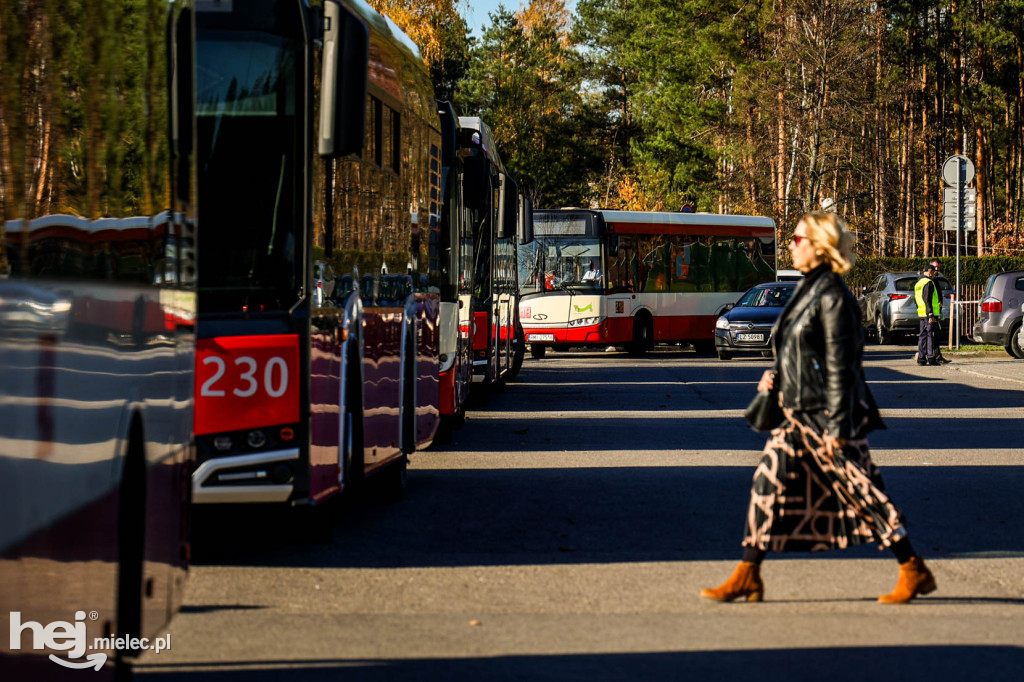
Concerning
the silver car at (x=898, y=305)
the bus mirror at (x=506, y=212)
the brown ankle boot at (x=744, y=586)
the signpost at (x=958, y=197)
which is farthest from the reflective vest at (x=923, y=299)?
the brown ankle boot at (x=744, y=586)

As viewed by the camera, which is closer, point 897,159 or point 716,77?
point 716,77

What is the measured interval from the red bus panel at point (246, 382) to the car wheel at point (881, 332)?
33.8 m

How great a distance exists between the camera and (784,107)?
58125mm

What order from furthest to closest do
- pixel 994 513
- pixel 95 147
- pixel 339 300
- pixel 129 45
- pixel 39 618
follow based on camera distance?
pixel 994 513
pixel 339 300
pixel 129 45
pixel 95 147
pixel 39 618

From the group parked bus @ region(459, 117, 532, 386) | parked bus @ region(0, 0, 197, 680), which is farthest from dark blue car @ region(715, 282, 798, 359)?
parked bus @ region(0, 0, 197, 680)

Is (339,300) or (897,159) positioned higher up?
(897,159)

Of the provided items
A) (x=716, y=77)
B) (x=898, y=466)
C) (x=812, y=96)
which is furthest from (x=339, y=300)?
(x=716, y=77)

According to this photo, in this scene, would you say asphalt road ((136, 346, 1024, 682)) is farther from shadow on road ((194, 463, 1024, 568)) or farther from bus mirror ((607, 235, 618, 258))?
bus mirror ((607, 235, 618, 258))

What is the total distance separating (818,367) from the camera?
720cm

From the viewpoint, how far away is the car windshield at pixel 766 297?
107 feet

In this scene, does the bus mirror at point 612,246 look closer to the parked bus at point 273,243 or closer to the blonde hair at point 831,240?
the parked bus at point 273,243

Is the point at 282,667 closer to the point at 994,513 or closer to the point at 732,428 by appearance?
the point at 994,513

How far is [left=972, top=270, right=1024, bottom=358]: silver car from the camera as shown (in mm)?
30969

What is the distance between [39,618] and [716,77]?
209ft
